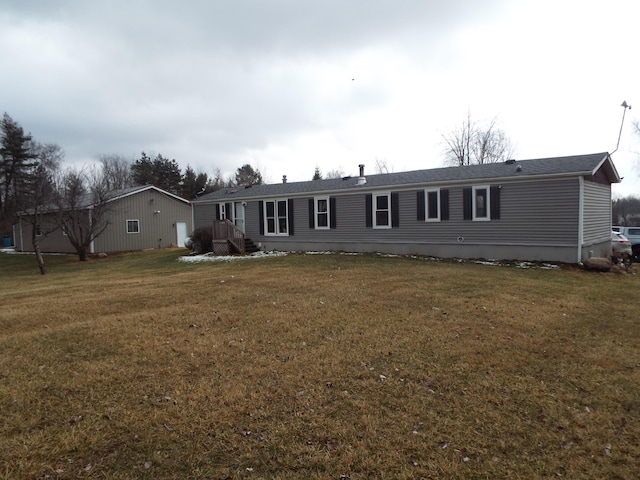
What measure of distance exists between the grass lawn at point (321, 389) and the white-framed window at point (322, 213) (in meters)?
10.1

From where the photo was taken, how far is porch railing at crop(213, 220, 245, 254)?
17641mm

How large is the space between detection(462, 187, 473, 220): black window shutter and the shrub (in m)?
11.6

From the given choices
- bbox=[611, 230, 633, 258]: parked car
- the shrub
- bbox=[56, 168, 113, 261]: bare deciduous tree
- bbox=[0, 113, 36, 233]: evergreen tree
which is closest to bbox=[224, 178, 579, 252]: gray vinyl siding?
the shrub

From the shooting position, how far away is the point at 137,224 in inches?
962

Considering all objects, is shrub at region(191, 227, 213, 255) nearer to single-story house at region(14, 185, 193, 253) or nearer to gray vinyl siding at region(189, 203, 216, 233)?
gray vinyl siding at region(189, 203, 216, 233)

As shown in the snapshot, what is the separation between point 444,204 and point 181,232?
19.3 meters

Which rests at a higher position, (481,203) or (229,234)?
(481,203)

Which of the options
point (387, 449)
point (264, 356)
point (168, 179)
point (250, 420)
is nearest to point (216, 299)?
point (264, 356)

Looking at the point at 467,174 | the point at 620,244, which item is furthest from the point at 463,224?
the point at 620,244

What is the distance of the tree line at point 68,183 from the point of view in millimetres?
18516

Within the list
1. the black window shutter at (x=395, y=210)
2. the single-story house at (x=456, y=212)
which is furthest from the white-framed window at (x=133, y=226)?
the black window shutter at (x=395, y=210)

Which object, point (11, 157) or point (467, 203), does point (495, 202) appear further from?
point (11, 157)

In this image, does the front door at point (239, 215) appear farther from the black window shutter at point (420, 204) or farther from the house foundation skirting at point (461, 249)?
the black window shutter at point (420, 204)

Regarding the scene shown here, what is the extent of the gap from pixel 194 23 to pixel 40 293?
311 inches
